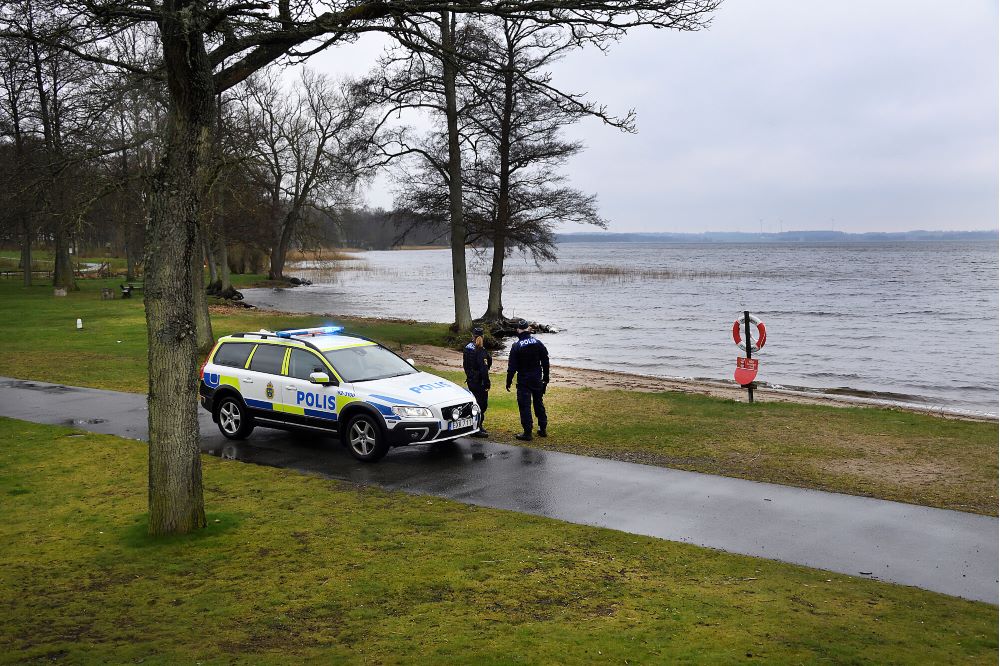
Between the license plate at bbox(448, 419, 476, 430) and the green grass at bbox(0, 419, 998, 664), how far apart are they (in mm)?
2427

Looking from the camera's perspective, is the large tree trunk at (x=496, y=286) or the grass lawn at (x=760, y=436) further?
the large tree trunk at (x=496, y=286)

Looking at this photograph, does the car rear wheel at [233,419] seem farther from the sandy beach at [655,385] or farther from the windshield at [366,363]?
Result: the sandy beach at [655,385]

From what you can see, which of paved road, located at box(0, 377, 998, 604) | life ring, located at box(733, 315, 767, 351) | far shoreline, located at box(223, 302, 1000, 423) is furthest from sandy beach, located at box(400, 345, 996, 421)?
paved road, located at box(0, 377, 998, 604)

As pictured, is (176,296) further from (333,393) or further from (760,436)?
(760,436)

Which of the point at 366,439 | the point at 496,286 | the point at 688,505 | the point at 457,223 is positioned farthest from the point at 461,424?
the point at 496,286

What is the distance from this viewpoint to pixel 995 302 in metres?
59.4

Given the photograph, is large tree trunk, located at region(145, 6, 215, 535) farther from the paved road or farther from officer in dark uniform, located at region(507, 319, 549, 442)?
officer in dark uniform, located at region(507, 319, 549, 442)

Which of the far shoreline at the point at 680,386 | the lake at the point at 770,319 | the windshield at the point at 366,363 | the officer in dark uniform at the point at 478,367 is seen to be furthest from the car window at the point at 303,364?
the lake at the point at 770,319

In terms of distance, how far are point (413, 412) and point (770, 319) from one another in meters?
39.8

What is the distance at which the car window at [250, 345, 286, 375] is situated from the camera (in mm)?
12836

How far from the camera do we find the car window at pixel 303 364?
40.7 feet

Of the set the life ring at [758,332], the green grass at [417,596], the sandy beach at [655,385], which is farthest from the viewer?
the sandy beach at [655,385]

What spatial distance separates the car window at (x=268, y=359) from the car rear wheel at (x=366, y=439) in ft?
5.75

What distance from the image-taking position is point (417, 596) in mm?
6562
